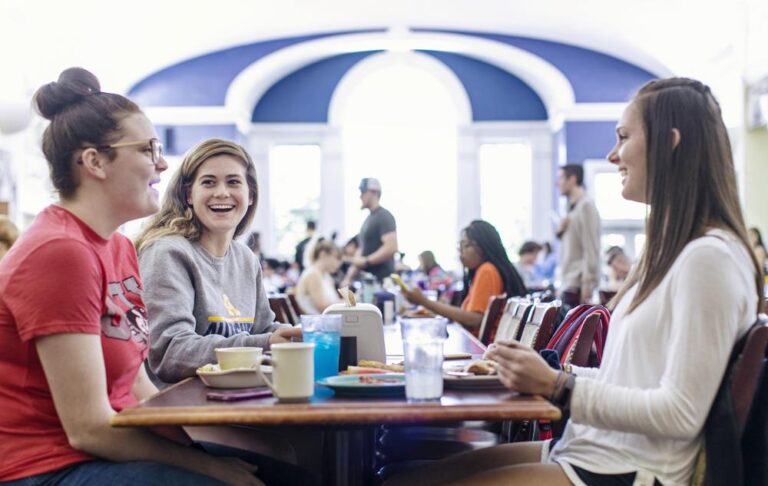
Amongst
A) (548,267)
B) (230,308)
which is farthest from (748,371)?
(548,267)

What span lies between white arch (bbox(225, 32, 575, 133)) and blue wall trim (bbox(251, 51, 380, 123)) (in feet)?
0.99

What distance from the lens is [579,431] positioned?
5.22 ft

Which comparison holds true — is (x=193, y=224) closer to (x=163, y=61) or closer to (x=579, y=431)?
(x=579, y=431)

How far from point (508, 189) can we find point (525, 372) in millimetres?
11655

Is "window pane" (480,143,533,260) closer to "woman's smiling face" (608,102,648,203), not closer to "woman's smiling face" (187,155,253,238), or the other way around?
"woman's smiling face" (187,155,253,238)

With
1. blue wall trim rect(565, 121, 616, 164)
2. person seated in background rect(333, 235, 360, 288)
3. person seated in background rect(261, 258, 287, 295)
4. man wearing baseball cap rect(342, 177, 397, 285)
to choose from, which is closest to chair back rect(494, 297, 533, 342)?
man wearing baseball cap rect(342, 177, 397, 285)

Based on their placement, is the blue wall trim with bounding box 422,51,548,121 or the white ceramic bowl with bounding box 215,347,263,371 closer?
the white ceramic bowl with bounding box 215,347,263,371

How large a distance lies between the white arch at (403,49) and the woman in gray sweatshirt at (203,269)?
9403 millimetres

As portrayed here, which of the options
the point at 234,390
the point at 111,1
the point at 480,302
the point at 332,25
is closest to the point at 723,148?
the point at 234,390

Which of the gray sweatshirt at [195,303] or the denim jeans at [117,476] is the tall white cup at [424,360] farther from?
the gray sweatshirt at [195,303]

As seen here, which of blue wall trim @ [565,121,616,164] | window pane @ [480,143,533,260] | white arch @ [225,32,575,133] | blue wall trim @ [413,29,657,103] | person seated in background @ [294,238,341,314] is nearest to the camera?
person seated in background @ [294,238,341,314]

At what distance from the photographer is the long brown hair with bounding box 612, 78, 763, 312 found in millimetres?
1487

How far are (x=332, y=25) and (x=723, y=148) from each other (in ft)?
34.4

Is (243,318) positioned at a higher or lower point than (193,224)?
lower
